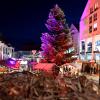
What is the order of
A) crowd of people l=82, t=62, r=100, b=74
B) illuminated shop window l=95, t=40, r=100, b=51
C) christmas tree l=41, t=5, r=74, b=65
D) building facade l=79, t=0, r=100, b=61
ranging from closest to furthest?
crowd of people l=82, t=62, r=100, b=74
christmas tree l=41, t=5, r=74, b=65
illuminated shop window l=95, t=40, r=100, b=51
building facade l=79, t=0, r=100, b=61

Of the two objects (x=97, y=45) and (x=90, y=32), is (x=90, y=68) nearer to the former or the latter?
(x=97, y=45)

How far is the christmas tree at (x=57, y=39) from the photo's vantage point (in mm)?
29938

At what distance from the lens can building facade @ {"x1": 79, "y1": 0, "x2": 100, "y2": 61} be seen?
49188 millimetres

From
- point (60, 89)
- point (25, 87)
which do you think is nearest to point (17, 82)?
point (25, 87)

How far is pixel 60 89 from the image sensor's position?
414cm

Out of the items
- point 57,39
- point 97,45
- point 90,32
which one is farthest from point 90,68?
point 90,32

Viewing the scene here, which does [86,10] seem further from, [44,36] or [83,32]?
[44,36]

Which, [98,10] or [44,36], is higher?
[98,10]

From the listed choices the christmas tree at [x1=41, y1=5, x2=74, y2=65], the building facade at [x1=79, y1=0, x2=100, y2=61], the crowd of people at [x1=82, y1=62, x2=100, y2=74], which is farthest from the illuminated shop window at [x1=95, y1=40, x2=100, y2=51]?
Answer: the crowd of people at [x1=82, y1=62, x2=100, y2=74]

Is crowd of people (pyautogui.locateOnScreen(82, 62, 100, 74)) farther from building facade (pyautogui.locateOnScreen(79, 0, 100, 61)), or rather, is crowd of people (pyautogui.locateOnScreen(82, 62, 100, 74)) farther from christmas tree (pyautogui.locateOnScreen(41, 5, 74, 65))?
building facade (pyautogui.locateOnScreen(79, 0, 100, 61))

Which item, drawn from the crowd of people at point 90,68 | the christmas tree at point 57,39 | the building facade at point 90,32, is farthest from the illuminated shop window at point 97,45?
the crowd of people at point 90,68

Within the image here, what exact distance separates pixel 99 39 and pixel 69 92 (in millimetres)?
45081

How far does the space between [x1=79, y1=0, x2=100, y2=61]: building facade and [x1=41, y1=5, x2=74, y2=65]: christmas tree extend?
1713cm

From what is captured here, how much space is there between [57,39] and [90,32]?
22654mm
